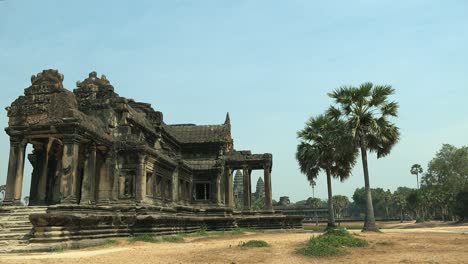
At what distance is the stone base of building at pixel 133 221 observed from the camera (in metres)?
13.9

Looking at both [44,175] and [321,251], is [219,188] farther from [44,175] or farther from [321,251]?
[321,251]

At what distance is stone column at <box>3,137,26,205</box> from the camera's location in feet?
62.1

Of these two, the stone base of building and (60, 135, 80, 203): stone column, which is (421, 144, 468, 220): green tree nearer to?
the stone base of building

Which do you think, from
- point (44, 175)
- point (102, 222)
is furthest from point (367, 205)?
point (44, 175)

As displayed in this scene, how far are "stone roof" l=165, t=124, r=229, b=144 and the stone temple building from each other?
5.80 meters

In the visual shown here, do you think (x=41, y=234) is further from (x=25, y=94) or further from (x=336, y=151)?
(x=336, y=151)

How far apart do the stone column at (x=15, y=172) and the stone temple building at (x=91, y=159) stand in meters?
0.04

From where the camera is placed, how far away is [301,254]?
12.1 meters

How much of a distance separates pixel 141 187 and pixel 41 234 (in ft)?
27.2

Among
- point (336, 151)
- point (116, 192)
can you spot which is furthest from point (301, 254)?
point (336, 151)

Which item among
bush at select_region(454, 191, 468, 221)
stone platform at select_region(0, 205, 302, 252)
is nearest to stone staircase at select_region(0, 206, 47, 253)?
stone platform at select_region(0, 205, 302, 252)

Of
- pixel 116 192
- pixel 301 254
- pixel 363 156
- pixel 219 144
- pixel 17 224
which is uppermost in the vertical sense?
pixel 219 144

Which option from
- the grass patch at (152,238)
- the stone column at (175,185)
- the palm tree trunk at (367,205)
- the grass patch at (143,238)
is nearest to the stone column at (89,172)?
the grass patch at (143,238)

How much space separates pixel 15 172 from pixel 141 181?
618 centimetres
